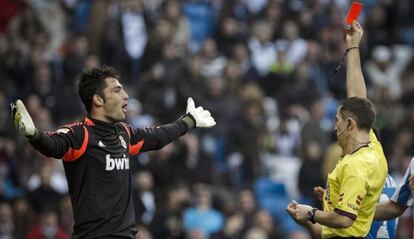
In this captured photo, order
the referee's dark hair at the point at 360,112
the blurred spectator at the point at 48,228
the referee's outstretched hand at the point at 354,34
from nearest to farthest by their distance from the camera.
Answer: the referee's dark hair at the point at 360,112
the referee's outstretched hand at the point at 354,34
the blurred spectator at the point at 48,228

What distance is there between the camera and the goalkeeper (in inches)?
305

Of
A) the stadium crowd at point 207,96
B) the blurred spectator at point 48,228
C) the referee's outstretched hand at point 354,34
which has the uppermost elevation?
the stadium crowd at point 207,96

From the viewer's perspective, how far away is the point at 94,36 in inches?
694

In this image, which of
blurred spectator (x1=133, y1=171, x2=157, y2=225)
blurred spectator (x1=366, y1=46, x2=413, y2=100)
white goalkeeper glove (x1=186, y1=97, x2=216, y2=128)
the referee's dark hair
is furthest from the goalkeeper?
blurred spectator (x1=366, y1=46, x2=413, y2=100)

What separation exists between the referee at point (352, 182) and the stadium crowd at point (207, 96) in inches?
232

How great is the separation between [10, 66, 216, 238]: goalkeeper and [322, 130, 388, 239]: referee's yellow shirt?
1.50 m

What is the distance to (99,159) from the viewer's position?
25.7ft

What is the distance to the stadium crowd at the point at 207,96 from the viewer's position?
14688 mm

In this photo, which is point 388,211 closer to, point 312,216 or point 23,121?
point 312,216

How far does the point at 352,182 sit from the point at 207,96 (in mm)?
9144

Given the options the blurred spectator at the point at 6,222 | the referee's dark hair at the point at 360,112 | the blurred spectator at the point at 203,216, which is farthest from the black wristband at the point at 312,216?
the blurred spectator at the point at 6,222

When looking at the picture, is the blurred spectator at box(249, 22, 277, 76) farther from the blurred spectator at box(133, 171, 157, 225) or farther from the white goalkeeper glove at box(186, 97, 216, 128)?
the white goalkeeper glove at box(186, 97, 216, 128)

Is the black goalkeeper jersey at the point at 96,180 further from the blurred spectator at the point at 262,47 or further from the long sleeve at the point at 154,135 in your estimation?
the blurred spectator at the point at 262,47

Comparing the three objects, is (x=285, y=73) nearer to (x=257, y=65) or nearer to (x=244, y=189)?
(x=257, y=65)
